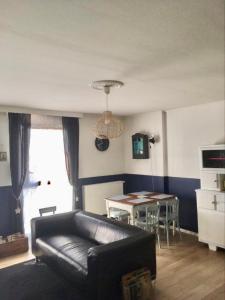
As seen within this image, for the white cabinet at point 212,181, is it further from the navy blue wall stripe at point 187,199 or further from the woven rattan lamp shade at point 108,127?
the woven rattan lamp shade at point 108,127

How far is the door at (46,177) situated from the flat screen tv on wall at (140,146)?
157 cm

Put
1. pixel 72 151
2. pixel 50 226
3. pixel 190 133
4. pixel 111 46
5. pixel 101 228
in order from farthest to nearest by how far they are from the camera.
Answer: pixel 72 151 → pixel 190 133 → pixel 50 226 → pixel 101 228 → pixel 111 46

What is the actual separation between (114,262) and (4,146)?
9.43 feet

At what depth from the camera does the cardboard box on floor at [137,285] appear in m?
2.47

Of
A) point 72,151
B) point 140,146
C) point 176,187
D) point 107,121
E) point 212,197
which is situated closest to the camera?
point 107,121

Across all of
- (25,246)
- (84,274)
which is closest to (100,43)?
(84,274)

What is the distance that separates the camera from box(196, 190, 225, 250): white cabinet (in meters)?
3.87

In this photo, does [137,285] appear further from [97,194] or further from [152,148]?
[152,148]

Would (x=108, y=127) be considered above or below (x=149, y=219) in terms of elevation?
above

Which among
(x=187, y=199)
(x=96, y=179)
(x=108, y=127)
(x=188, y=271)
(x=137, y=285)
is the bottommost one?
(x=188, y=271)

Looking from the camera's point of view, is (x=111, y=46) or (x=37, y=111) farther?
(x=37, y=111)

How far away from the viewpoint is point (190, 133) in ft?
15.3

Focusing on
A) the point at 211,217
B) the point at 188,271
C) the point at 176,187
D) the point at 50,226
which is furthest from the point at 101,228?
the point at 176,187

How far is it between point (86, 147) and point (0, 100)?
2.08 meters
